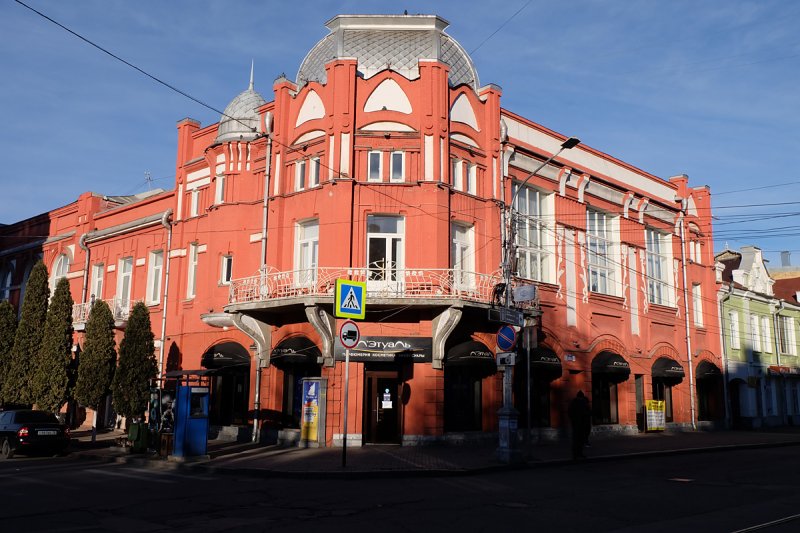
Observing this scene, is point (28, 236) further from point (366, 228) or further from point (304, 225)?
point (366, 228)

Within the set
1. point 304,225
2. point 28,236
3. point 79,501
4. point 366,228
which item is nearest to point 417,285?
point 366,228

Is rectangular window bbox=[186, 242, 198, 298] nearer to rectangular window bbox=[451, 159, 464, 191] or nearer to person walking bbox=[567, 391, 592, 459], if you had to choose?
rectangular window bbox=[451, 159, 464, 191]

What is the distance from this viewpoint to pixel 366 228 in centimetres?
2323

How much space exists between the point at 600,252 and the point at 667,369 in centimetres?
639

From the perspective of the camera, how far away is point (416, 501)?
1167 centimetres

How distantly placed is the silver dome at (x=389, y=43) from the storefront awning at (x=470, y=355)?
941 cm

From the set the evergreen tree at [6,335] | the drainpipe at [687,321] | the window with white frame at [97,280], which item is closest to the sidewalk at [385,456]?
the evergreen tree at [6,335]

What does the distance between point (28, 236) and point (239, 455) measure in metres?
26.3

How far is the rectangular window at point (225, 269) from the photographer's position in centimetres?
2697

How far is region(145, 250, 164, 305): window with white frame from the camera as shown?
Answer: 30.5 metres

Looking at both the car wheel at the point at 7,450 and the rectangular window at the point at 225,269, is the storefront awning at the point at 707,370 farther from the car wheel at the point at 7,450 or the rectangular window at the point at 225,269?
the car wheel at the point at 7,450

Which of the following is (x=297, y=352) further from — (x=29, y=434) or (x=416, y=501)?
(x=416, y=501)

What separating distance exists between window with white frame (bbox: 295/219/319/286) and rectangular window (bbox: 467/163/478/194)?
5.55 metres

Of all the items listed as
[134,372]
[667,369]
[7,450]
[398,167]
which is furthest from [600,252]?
[7,450]
